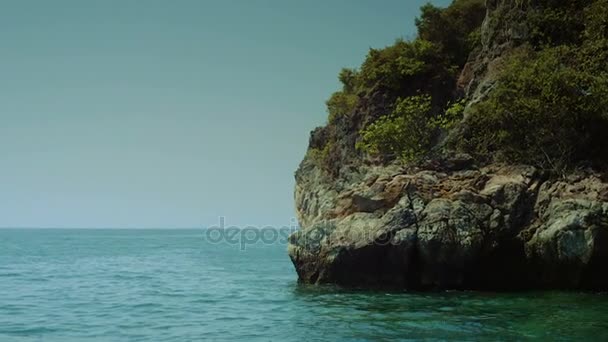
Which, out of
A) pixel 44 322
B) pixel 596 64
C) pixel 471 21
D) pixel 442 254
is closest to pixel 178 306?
pixel 44 322

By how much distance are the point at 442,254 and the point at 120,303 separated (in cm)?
1335

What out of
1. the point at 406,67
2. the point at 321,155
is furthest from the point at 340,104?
the point at 406,67

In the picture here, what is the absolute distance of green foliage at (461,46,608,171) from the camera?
2677cm

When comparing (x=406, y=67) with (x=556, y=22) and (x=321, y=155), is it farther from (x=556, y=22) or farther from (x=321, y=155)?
(x=321, y=155)

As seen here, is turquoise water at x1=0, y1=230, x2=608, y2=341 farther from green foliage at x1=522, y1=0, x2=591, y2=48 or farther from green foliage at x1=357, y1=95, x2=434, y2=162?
green foliage at x1=522, y1=0, x2=591, y2=48

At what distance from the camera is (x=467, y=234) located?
23188mm

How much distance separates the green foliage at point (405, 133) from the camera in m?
37.9

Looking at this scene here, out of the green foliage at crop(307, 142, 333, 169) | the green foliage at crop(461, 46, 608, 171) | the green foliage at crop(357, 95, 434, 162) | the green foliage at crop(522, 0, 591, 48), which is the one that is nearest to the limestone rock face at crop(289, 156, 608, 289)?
the green foliage at crop(461, 46, 608, 171)

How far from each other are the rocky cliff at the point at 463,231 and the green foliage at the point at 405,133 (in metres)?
10.3

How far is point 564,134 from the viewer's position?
27.1 m

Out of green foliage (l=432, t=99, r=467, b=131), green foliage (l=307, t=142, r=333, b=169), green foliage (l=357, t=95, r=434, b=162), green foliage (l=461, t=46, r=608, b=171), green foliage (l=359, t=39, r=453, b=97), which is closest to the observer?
green foliage (l=461, t=46, r=608, b=171)

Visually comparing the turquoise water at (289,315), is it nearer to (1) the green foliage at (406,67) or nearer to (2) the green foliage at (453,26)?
(1) the green foliage at (406,67)

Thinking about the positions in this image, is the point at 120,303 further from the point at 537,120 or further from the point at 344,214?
the point at 537,120

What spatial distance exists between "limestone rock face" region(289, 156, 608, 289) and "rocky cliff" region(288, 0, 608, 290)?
0.13ft
